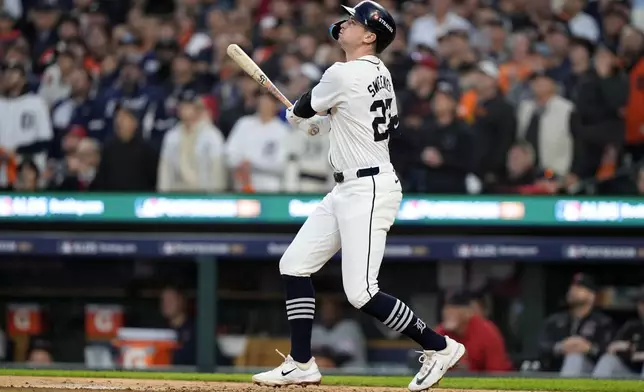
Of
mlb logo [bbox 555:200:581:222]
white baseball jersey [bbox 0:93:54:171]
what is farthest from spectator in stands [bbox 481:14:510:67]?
white baseball jersey [bbox 0:93:54:171]

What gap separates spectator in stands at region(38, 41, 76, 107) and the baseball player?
602cm

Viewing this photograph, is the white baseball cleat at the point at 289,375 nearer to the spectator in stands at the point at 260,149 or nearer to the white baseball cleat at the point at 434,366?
the white baseball cleat at the point at 434,366

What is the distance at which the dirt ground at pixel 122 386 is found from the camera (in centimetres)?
658

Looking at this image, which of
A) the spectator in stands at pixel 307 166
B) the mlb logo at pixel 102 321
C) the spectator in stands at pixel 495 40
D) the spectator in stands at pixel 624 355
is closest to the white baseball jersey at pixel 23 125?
the mlb logo at pixel 102 321

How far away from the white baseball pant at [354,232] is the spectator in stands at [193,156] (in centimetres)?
488

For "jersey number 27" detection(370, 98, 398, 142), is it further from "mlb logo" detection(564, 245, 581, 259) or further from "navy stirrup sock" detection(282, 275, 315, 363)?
"mlb logo" detection(564, 245, 581, 259)

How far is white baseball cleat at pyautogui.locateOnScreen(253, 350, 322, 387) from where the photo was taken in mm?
6410

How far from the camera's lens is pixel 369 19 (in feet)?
20.7

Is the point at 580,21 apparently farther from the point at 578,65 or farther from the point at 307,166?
the point at 307,166

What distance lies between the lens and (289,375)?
6406 mm

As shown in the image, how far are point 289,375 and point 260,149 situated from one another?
4846 millimetres

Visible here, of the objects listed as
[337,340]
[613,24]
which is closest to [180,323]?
[337,340]

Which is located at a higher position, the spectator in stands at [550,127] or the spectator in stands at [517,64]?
the spectator in stands at [517,64]

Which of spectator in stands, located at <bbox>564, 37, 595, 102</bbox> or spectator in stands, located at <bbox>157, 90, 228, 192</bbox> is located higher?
spectator in stands, located at <bbox>564, 37, 595, 102</bbox>
